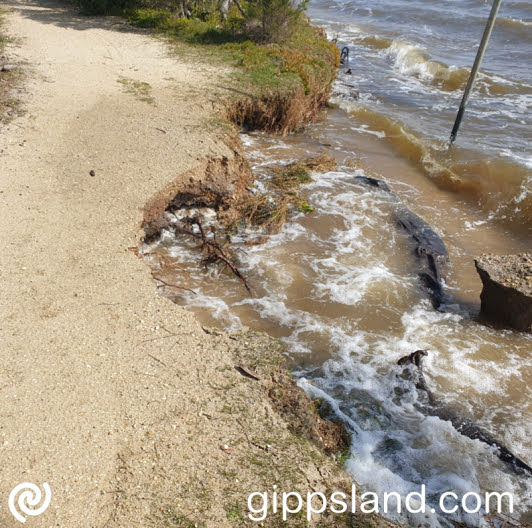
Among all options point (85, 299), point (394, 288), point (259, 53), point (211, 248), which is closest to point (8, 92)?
point (211, 248)

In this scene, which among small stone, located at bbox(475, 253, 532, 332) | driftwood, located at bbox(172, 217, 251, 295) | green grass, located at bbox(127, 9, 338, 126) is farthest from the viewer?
green grass, located at bbox(127, 9, 338, 126)

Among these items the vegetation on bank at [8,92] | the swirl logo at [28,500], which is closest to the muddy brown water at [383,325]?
the swirl logo at [28,500]

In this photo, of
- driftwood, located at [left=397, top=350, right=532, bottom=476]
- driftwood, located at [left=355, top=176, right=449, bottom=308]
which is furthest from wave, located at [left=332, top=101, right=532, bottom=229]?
driftwood, located at [left=397, top=350, right=532, bottom=476]

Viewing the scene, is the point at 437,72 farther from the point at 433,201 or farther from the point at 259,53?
the point at 433,201

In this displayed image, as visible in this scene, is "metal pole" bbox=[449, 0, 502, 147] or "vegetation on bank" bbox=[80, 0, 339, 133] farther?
"vegetation on bank" bbox=[80, 0, 339, 133]

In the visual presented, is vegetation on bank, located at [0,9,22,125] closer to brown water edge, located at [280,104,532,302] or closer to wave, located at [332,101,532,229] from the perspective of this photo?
brown water edge, located at [280,104,532,302]

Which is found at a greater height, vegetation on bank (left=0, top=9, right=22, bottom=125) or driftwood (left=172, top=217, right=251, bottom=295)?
vegetation on bank (left=0, top=9, right=22, bottom=125)

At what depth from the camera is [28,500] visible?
3242 mm

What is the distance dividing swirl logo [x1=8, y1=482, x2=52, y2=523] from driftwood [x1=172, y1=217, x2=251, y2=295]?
3.85 metres

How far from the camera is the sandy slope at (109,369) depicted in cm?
340

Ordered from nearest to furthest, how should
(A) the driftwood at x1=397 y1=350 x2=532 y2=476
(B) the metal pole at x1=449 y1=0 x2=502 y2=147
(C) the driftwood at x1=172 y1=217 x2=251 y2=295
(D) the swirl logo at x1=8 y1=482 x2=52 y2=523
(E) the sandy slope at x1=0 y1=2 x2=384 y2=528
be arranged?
1. (D) the swirl logo at x1=8 y1=482 x2=52 y2=523
2. (E) the sandy slope at x1=0 y1=2 x2=384 y2=528
3. (A) the driftwood at x1=397 y1=350 x2=532 y2=476
4. (C) the driftwood at x1=172 y1=217 x2=251 y2=295
5. (B) the metal pole at x1=449 y1=0 x2=502 y2=147

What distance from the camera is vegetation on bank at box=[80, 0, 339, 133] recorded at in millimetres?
11133

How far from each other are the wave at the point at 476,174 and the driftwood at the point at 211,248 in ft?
20.0

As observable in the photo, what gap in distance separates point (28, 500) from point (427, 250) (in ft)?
22.2
